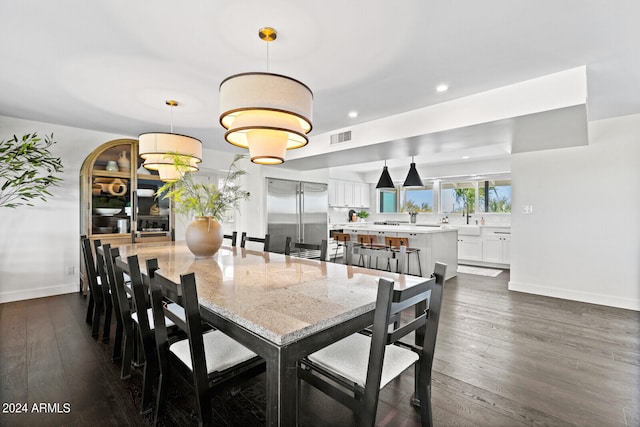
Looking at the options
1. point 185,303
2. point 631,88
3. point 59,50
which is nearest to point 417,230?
point 631,88

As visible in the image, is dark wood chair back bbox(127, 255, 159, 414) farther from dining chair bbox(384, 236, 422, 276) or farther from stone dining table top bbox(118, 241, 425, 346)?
dining chair bbox(384, 236, 422, 276)

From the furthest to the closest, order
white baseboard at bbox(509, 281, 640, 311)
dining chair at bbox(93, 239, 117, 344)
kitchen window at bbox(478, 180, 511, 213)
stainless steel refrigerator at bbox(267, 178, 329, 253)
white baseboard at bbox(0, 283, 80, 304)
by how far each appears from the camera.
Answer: kitchen window at bbox(478, 180, 511, 213) < stainless steel refrigerator at bbox(267, 178, 329, 253) < white baseboard at bbox(0, 283, 80, 304) < white baseboard at bbox(509, 281, 640, 311) < dining chair at bbox(93, 239, 117, 344)

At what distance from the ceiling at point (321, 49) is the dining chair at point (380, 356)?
65.3 inches

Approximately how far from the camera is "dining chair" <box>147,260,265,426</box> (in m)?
1.20

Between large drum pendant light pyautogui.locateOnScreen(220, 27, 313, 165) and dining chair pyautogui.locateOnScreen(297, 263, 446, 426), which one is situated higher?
large drum pendant light pyautogui.locateOnScreen(220, 27, 313, 165)

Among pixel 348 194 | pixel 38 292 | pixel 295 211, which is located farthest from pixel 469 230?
pixel 38 292

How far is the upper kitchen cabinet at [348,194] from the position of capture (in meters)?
8.21

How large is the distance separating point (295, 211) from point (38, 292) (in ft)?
13.8

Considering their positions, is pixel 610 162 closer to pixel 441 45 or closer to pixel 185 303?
pixel 441 45

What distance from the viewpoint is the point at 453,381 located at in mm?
2066

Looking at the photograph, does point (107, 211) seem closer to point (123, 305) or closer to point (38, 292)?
point (38, 292)

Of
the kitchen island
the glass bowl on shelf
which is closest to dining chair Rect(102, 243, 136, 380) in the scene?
the glass bowl on shelf

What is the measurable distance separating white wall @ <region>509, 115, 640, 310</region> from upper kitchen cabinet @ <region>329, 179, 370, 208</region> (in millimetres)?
4456

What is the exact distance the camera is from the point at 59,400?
1827 millimetres
